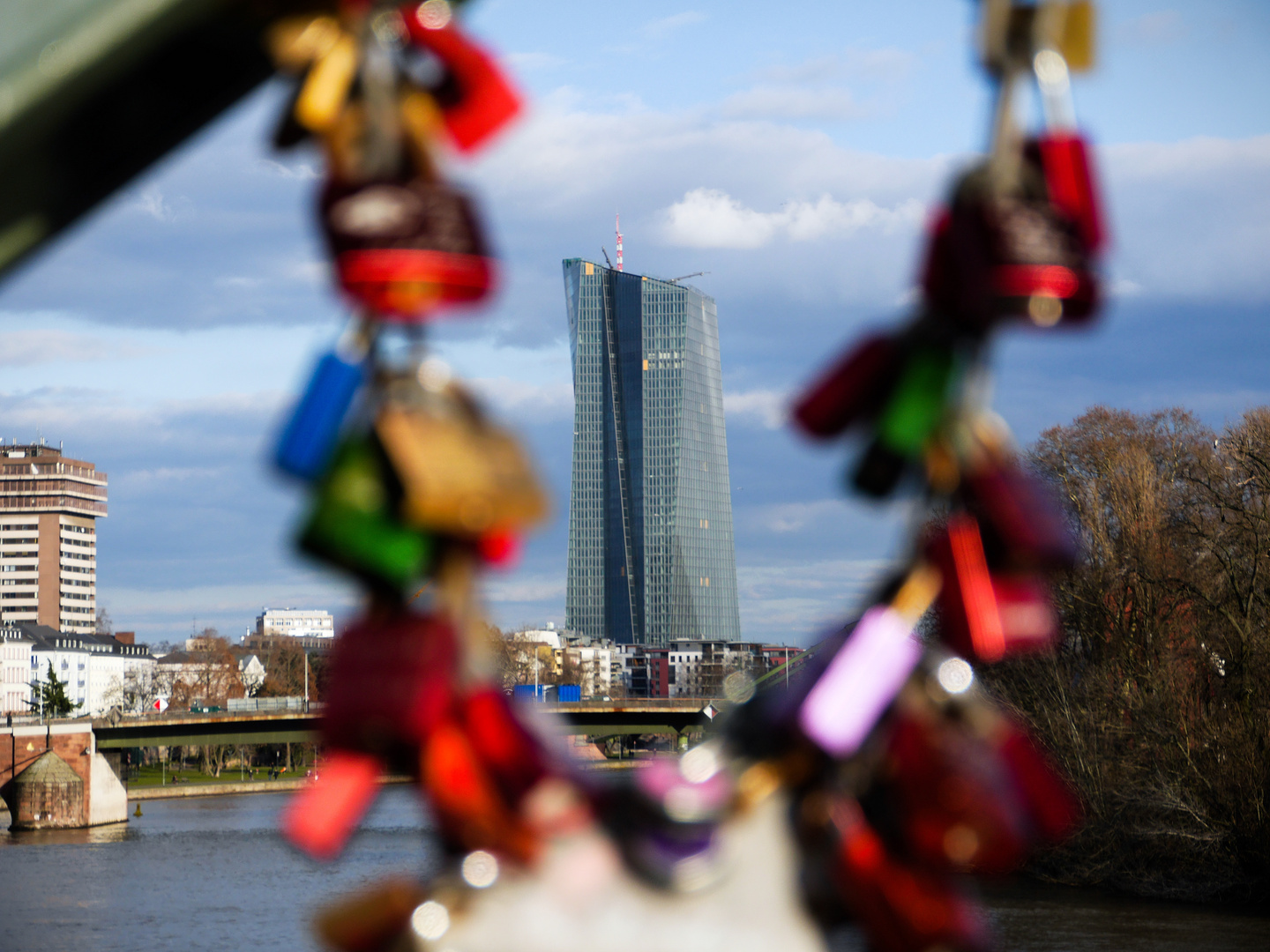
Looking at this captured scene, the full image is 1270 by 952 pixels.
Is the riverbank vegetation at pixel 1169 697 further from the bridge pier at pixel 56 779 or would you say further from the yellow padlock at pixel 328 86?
the bridge pier at pixel 56 779

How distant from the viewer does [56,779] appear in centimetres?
5434

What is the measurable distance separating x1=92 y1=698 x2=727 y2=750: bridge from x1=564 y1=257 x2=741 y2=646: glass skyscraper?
68115mm

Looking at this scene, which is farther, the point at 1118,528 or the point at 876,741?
the point at 1118,528

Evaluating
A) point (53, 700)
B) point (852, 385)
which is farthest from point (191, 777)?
point (852, 385)

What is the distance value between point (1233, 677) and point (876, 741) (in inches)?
1201

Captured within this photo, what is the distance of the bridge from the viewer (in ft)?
167

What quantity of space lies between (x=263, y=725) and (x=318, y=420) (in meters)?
57.9

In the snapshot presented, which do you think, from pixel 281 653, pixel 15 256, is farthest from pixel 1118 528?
pixel 281 653

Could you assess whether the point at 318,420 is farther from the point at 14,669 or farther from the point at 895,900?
the point at 14,669

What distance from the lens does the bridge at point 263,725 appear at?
5078 centimetres

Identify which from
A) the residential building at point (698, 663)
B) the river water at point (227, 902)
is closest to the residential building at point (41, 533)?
the residential building at point (698, 663)

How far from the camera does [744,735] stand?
1.02 m

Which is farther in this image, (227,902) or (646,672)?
(646,672)

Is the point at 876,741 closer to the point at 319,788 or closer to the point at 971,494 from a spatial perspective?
the point at 971,494
